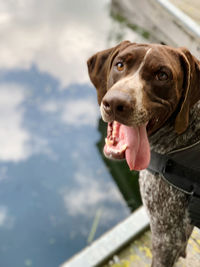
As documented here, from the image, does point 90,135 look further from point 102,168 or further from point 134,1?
point 134,1

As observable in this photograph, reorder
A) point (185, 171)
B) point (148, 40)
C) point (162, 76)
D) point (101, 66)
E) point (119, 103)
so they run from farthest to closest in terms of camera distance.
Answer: point (148, 40) → point (101, 66) → point (185, 171) → point (162, 76) → point (119, 103)

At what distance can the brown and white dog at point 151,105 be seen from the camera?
7.18ft

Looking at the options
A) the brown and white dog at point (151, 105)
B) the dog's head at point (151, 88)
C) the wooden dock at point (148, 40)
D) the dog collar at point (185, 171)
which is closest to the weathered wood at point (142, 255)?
the wooden dock at point (148, 40)

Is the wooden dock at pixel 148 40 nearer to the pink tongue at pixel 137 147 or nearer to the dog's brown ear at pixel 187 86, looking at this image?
the pink tongue at pixel 137 147

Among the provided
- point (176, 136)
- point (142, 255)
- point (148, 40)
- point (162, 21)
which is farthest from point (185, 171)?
point (148, 40)

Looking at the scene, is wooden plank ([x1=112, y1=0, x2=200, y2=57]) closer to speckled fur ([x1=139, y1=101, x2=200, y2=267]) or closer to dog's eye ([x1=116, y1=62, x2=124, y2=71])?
speckled fur ([x1=139, y1=101, x2=200, y2=267])

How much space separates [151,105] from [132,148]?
328mm

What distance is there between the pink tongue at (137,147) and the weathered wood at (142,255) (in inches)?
67.8

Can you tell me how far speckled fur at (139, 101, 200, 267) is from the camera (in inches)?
98.2

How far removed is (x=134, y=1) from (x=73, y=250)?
21.6 feet

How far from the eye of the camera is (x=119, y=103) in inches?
82.6

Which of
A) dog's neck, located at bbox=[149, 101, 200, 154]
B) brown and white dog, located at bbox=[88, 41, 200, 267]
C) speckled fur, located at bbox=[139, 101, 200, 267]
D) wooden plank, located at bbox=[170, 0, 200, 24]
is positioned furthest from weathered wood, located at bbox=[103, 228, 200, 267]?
wooden plank, located at bbox=[170, 0, 200, 24]

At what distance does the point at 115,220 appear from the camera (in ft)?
17.0

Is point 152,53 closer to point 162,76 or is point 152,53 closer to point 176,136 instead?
point 162,76
